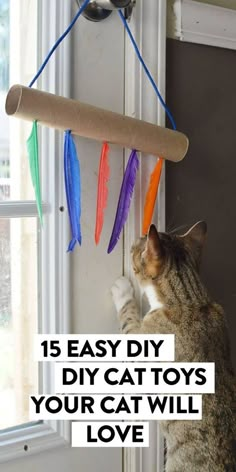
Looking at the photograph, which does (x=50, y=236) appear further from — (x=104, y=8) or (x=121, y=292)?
(x=104, y=8)

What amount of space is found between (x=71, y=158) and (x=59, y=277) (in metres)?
0.20

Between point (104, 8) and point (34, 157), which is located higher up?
point (104, 8)

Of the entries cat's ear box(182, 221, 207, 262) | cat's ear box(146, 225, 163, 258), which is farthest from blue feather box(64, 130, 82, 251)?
cat's ear box(182, 221, 207, 262)

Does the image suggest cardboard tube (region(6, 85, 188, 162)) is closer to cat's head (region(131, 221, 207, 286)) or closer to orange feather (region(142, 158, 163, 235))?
orange feather (region(142, 158, 163, 235))

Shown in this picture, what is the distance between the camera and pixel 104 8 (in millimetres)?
903

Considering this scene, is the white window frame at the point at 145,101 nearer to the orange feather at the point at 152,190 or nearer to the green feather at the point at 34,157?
the orange feather at the point at 152,190

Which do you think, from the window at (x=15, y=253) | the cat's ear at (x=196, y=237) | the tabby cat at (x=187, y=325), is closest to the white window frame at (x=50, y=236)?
the window at (x=15, y=253)

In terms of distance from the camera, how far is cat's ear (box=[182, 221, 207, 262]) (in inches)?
39.9

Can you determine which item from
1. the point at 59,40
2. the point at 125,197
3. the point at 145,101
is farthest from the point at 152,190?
the point at 59,40

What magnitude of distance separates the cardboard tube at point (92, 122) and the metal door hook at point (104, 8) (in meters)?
0.17

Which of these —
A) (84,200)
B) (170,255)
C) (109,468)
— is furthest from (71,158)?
(109,468)

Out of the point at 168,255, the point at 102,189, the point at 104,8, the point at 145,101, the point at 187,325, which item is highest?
the point at 104,8

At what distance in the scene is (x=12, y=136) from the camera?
2.95ft

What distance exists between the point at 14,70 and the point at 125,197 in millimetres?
266
